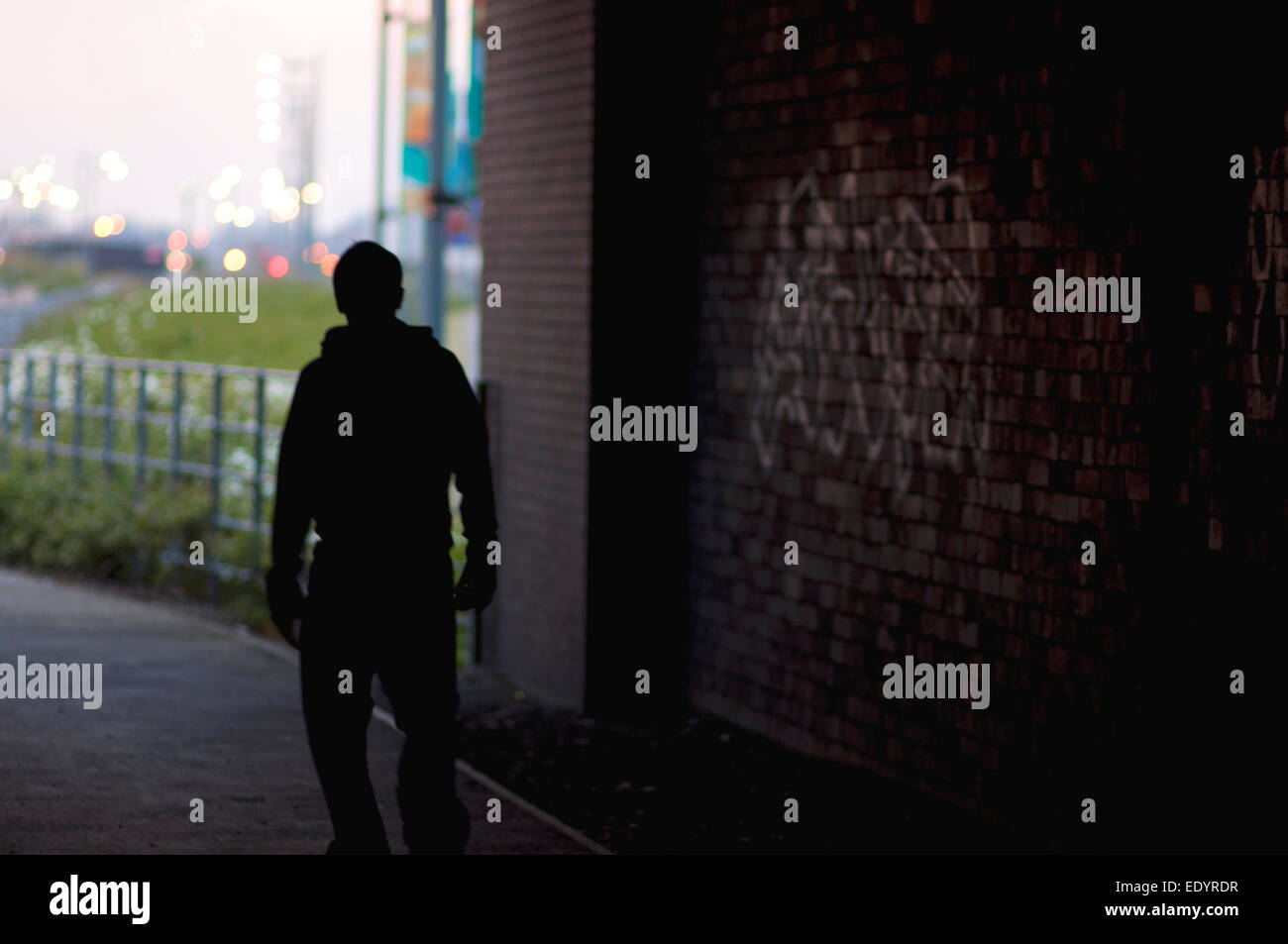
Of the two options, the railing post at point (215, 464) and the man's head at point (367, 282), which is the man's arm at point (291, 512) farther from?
the railing post at point (215, 464)

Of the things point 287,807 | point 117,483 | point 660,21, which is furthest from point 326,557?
point 117,483

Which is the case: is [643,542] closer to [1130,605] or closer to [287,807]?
[287,807]

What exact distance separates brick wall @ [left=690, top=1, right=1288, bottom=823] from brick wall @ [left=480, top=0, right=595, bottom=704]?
2.24ft

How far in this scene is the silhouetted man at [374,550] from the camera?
19.8 feet

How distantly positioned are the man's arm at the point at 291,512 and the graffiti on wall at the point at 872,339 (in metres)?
2.83

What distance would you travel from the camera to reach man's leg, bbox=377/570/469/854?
6.08 meters

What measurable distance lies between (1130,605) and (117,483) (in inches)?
420

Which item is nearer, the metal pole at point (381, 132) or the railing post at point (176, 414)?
the railing post at point (176, 414)

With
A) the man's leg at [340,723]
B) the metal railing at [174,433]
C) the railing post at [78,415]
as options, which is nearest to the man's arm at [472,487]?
the man's leg at [340,723]

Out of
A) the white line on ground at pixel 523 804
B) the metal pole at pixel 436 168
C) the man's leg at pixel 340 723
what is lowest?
the white line on ground at pixel 523 804

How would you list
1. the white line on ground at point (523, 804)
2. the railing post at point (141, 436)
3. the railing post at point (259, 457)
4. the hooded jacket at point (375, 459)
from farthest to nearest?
1. the railing post at point (141, 436)
2. the railing post at point (259, 457)
3. the white line on ground at point (523, 804)
4. the hooded jacket at point (375, 459)

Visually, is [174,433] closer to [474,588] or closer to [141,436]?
[141,436]

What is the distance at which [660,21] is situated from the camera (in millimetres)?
10258

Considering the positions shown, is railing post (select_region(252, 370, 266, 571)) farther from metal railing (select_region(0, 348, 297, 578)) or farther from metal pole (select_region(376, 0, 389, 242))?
metal pole (select_region(376, 0, 389, 242))
